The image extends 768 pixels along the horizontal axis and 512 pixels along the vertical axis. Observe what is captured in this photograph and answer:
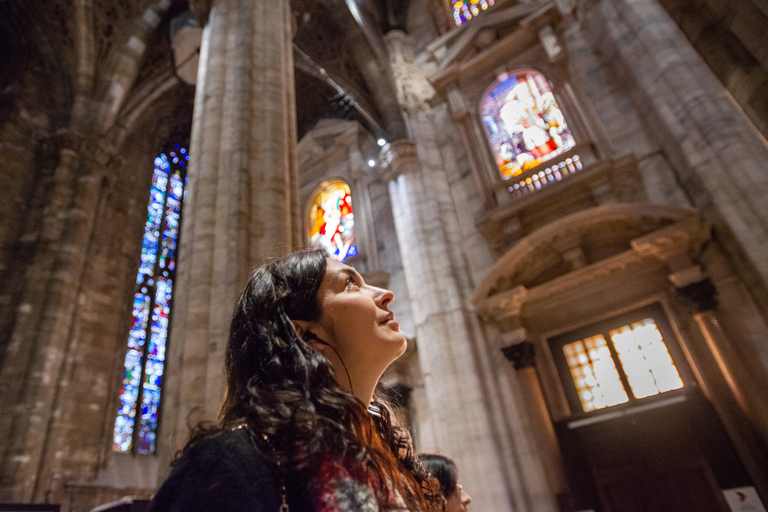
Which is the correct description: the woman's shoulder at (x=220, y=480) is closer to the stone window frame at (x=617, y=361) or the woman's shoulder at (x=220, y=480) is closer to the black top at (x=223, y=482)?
the black top at (x=223, y=482)

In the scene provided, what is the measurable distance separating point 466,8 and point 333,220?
252 inches

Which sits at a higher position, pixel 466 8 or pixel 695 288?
pixel 466 8

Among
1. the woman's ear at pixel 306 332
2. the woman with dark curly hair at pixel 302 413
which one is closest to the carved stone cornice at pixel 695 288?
the woman with dark curly hair at pixel 302 413

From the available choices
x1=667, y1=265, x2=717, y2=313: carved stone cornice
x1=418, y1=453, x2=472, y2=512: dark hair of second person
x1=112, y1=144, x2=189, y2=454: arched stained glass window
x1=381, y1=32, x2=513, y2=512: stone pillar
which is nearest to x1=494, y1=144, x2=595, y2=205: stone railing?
x1=381, y1=32, x2=513, y2=512: stone pillar

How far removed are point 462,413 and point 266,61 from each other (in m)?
5.53

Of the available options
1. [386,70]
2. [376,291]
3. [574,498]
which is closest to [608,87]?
[386,70]

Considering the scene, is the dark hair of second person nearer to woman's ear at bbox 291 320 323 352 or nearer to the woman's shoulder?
woman's ear at bbox 291 320 323 352

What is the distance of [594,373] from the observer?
7375mm

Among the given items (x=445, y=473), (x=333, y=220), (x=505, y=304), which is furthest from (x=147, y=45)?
(x=445, y=473)

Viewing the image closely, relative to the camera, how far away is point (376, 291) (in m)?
1.29

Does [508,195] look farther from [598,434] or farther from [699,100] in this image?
[598,434]

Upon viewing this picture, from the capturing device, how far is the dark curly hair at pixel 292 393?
32.8 inches

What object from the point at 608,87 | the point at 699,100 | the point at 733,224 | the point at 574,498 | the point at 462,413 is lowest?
the point at 574,498

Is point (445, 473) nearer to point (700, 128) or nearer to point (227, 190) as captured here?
point (227, 190)
